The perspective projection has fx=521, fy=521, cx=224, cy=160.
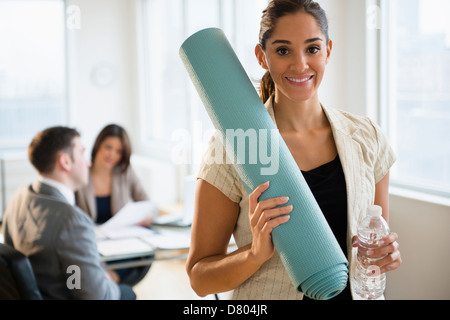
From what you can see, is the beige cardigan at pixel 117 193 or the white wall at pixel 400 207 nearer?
the white wall at pixel 400 207

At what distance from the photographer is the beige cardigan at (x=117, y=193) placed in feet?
12.0

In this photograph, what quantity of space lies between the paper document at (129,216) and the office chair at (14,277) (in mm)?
967

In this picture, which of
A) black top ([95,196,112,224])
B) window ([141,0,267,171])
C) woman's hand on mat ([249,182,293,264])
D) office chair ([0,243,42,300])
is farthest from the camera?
window ([141,0,267,171])

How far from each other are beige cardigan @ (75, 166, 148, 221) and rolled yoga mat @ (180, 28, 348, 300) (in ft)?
8.98

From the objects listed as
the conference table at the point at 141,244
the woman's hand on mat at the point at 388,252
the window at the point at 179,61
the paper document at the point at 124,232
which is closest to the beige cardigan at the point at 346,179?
the woman's hand on mat at the point at 388,252

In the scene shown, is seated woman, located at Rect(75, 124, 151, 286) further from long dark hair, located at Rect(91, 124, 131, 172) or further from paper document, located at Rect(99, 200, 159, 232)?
paper document, located at Rect(99, 200, 159, 232)

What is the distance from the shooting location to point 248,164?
105cm

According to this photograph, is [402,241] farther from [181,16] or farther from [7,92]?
[7,92]

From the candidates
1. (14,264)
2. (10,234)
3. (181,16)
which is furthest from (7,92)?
(14,264)

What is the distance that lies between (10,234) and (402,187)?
2.14 metres

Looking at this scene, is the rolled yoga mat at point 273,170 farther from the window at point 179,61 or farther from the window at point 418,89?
the window at point 179,61

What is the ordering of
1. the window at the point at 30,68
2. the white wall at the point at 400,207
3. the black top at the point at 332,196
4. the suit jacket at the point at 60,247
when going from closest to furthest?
the black top at the point at 332,196
the suit jacket at the point at 60,247
the white wall at the point at 400,207
the window at the point at 30,68

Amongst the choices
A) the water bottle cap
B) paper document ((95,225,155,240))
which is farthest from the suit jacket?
the water bottle cap

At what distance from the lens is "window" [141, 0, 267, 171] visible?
4.95 m
